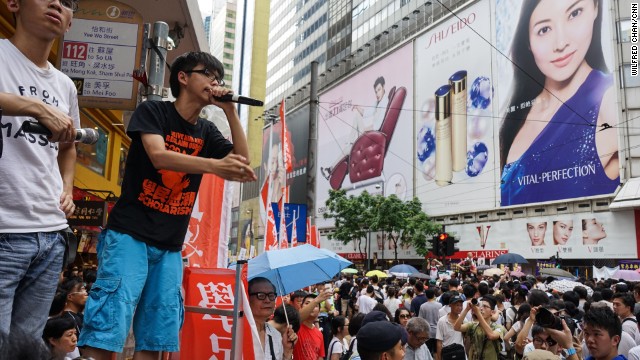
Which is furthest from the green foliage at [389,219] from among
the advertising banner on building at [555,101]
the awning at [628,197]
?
the awning at [628,197]

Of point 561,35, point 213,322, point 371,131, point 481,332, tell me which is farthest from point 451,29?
point 213,322

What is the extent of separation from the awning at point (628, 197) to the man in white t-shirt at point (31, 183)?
93.7ft

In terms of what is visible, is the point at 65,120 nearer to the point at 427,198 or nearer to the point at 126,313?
the point at 126,313

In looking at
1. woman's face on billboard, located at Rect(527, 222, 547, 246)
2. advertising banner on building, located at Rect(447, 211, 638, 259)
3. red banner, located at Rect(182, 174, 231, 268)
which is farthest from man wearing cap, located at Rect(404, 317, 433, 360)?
woman's face on billboard, located at Rect(527, 222, 547, 246)

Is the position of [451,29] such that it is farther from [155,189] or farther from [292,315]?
[155,189]

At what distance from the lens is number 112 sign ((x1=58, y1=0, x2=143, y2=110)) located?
6.05 metres

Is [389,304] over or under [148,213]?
under

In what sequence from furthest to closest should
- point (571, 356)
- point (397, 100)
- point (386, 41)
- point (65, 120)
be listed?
point (386, 41) < point (397, 100) < point (571, 356) < point (65, 120)

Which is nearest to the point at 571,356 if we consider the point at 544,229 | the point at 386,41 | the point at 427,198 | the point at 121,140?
the point at 121,140

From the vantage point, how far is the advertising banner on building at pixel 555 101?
28000 millimetres

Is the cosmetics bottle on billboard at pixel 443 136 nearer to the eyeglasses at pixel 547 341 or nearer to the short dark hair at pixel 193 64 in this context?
the eyeglasses at pixel 547 341

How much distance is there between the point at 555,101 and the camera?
3052 cm

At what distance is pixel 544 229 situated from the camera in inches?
1228

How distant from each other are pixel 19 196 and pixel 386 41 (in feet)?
162
